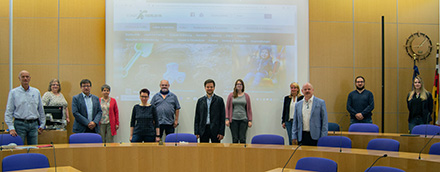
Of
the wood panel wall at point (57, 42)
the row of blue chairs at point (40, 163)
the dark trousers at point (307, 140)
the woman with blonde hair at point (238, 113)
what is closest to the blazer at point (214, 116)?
the woman with blonde hair at point (238, 113)

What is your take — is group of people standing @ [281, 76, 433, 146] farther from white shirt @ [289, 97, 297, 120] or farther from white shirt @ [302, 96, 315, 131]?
white shirt @ [302, 96, 315, 131]

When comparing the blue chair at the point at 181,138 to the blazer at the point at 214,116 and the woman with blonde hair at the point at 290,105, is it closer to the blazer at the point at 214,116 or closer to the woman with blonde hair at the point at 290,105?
the blazer at the point at 214,116

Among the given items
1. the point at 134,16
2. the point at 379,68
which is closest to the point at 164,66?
the point at 134,16

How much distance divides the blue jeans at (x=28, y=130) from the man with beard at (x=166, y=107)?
1850 mm

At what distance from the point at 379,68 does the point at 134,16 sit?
465 centimetres

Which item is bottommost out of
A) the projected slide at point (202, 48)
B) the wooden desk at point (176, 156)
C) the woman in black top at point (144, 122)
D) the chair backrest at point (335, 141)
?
the wooden desk at point (176, 156)

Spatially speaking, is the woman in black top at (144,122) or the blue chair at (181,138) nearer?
the blue chair at (181,138)

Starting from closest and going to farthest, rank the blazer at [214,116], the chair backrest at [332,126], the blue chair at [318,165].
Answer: the blue chair at [318,165] → the blazer at [214,116] → the chair backrest at [332,126]

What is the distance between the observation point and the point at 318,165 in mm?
3553

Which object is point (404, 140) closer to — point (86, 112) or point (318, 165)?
point (318, 165)

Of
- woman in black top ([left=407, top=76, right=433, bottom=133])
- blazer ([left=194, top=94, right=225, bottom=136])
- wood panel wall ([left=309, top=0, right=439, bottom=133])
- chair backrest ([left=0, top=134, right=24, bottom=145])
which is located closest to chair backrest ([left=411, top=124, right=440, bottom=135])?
woman in black top ([left=407, top=76, right=433, bottom=133])

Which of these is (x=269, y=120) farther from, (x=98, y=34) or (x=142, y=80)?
(x=98, y=34)

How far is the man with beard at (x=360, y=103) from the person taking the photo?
23.1 feet

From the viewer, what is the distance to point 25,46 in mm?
7129
